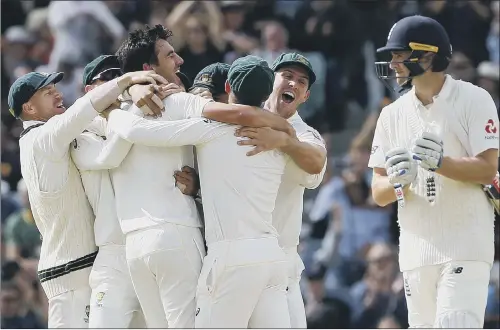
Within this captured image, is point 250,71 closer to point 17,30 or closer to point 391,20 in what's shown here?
point 391,20

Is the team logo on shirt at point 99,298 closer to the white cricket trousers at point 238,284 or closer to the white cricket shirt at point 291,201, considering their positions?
the white cricket trousers at point 238,284

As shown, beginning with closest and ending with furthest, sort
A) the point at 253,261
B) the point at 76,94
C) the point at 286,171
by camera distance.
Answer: the point at 253,261, the point at 286,171, the point at 76,94

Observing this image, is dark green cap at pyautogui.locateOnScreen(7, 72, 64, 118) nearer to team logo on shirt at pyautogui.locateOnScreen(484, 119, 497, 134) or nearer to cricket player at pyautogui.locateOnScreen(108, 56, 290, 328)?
cricket player at pyautogui.locateOnScreen(108, 56, 290, 328)

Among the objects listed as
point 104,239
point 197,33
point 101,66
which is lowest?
point 104,239

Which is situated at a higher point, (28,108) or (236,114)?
(28,108)

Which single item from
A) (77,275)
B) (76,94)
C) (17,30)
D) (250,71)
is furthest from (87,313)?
(17,30)

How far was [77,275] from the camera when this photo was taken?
8.83m

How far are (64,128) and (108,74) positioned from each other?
2.25ft

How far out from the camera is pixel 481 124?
28.5 ft

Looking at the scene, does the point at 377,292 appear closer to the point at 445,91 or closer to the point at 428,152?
the point at 445,91

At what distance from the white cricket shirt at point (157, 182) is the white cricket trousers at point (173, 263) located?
0.22 ft

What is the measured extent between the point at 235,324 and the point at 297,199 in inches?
46.4

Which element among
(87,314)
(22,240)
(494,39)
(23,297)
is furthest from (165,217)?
(494,39)

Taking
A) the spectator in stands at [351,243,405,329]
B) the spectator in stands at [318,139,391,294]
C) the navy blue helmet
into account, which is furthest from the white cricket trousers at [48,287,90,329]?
the spectator in stands at [318,139,391,294]
